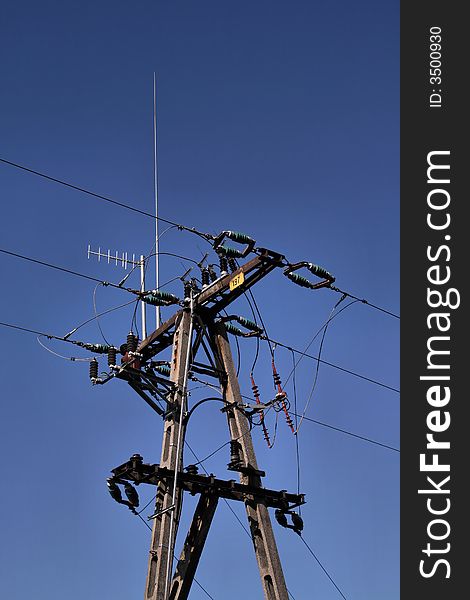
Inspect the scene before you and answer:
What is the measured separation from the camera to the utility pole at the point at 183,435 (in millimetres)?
14062

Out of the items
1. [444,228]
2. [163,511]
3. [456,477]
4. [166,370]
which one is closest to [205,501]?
[163,511]

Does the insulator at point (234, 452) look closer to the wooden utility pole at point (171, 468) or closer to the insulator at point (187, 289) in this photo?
the wooden utility pole at point (171, 468)

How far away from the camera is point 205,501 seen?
48.6ft

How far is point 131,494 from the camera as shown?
1437 cm

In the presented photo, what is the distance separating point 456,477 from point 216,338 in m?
5.85

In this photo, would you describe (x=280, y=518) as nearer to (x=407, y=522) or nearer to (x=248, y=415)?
(x=248, y=415)

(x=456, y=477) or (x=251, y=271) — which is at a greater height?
(x=251, y=271)

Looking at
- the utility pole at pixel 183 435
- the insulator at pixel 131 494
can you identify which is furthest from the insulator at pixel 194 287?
the insulator at pixel 131 494

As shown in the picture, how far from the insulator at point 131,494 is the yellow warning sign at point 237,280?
3.91 m

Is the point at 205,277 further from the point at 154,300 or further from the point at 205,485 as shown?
the point at 205,485

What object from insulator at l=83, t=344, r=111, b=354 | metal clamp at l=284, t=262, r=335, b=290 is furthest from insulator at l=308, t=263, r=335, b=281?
insulator at l=83, t=344, r=111, b=354

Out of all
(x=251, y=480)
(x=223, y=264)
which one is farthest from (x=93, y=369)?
(x=251, y=480)

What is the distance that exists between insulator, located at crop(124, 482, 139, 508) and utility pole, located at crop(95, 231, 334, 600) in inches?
0.7

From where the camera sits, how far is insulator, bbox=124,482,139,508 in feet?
47.0
